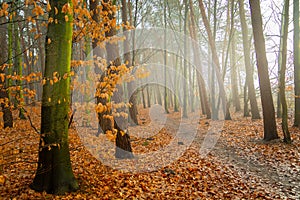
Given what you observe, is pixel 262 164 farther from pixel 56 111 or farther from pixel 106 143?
pixel 56 111

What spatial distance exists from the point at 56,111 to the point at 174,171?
13.3 feet

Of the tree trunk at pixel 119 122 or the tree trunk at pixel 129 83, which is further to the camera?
the tree trunk at pixel 129 83

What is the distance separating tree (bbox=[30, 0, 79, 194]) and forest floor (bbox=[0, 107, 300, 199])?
30 centimetres

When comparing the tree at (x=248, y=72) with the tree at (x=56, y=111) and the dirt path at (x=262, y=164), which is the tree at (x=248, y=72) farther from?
the tree at (x=56, y=111)

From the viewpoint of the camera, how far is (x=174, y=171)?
6992mm

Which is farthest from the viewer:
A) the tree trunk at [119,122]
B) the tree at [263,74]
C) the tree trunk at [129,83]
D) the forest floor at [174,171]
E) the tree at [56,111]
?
the tree trunk at [129,83]

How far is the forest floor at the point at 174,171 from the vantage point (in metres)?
5.24

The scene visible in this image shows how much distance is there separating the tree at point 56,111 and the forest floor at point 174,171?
30 centimetres

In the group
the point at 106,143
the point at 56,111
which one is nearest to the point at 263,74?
the point at 106,143

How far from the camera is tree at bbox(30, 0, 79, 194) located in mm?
4527

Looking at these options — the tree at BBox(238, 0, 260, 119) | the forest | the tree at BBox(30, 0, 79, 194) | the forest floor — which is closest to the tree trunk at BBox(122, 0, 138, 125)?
the forest

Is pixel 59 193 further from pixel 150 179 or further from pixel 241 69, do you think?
pixel 241 69

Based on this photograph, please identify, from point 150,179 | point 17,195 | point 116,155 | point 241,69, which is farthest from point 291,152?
point 241,69

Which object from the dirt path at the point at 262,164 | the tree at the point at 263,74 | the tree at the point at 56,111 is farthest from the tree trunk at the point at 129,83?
the tree at the point at 56,111
